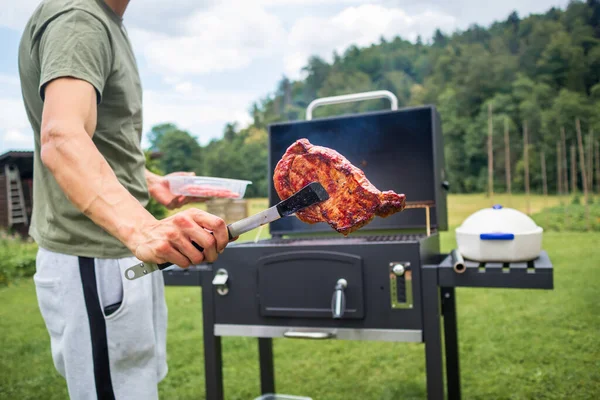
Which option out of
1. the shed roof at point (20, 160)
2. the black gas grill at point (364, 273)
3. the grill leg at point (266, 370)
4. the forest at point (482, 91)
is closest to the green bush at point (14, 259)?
the shed roof at point (20, 160)

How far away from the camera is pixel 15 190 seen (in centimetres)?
360

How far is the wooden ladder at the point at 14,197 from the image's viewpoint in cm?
356

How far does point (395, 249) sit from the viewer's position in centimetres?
180

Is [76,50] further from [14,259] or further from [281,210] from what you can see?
[14,259]

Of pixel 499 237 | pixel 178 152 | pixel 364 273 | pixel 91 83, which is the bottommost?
pixel 364 273

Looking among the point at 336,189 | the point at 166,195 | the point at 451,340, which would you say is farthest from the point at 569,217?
the point at 336,189

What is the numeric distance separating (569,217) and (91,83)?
15.6 ft

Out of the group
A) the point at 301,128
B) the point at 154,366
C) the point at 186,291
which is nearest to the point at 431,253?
the point at 301,128

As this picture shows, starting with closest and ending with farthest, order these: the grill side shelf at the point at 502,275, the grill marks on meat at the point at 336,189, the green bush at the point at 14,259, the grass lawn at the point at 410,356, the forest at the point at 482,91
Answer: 1. the grill marks on meat at the point at 336,189
2. the grill side shelf at the point at 502,275
3. the grass lawn at the point at 410,356
4. the green bush at the point at 14,259
5. the forest at the point at 482,91

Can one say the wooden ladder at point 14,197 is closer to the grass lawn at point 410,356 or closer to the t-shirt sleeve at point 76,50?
the grass lawn at point 410,356

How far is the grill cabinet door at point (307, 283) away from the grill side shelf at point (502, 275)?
325 mm

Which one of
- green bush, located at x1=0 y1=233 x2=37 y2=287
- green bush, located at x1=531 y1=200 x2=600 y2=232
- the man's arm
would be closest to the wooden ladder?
green bush, located at x1=0 y1=233 x2=37 y2=287

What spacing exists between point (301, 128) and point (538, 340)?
2457mm

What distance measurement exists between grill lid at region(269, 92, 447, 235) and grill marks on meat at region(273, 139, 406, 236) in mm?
1204
